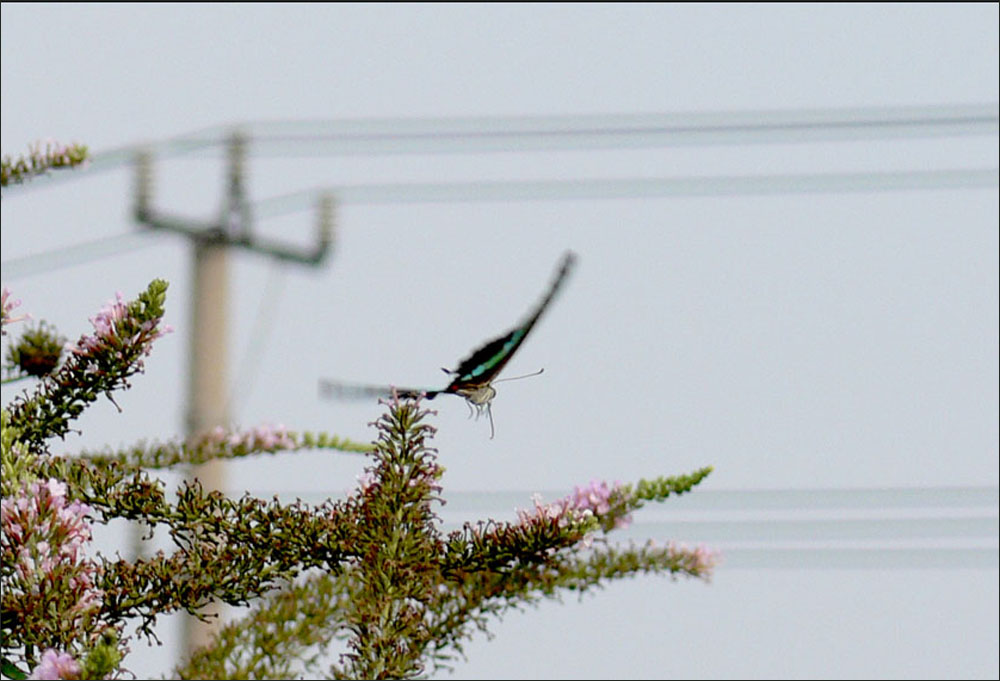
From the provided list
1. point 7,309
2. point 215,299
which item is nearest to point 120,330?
point 7,309

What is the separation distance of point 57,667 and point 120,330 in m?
0.72

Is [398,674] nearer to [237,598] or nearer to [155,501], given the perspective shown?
[237,598]

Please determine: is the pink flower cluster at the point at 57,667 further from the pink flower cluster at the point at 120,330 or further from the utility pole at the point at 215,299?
the utility pole at the point at 215,299

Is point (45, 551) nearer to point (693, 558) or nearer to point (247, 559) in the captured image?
point (247, 559)

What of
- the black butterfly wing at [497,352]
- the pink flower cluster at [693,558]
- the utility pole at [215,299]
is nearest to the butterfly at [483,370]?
the black butterfly wing at [497,352]

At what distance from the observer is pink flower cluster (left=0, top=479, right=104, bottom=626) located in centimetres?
234

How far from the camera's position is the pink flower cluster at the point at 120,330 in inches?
106

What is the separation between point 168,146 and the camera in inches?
594

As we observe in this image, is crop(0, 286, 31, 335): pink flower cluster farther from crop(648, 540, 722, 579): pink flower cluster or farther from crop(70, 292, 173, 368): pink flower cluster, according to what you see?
crop(648, 540, 722, 579): pink flower cluster

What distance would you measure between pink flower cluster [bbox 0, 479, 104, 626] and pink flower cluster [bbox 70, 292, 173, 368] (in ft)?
1.26

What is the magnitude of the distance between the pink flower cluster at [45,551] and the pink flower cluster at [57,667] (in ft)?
0.51

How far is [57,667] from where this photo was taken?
2166mm

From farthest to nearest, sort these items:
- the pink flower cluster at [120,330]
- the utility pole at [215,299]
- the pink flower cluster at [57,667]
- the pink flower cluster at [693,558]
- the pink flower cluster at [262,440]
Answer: the utility pole at [215,299] → the pink flower cluster at [262,440] → the pink flower cluster at [693,558] → the pink flower cluster at [120,330] → the pink flower cluster at [57,667]

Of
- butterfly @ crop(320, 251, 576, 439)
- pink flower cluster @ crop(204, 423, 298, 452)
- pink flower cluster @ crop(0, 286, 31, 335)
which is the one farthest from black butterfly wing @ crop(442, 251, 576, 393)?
pink flower cluster @ crop(204, 423, 298, 452)
